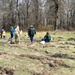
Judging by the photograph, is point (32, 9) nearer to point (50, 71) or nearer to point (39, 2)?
point (39, 2)

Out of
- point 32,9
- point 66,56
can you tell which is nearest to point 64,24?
point 32,9

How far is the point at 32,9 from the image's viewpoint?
72562mm

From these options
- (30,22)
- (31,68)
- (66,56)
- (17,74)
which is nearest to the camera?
(17,74)

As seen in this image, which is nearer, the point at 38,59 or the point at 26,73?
the point at 26,73

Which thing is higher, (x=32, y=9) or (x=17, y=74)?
(x=32, y=9)

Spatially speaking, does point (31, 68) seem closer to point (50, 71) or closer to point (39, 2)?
point (50, 71)

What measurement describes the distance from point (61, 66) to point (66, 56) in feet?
8.85

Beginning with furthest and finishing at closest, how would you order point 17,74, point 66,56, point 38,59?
point 66,56 → point 38,59 → point 17,74

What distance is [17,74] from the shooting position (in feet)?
37.7

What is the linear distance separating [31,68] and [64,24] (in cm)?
7445

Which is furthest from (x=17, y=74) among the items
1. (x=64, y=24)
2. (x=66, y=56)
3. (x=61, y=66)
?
(x=64, y=24)

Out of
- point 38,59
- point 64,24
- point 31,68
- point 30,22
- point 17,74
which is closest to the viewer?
point 17,74

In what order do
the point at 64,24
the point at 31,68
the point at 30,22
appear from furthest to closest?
the point at 64,24, the point at 30,22, the point at 31,68

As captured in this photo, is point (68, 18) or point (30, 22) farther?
point (68, 18)
